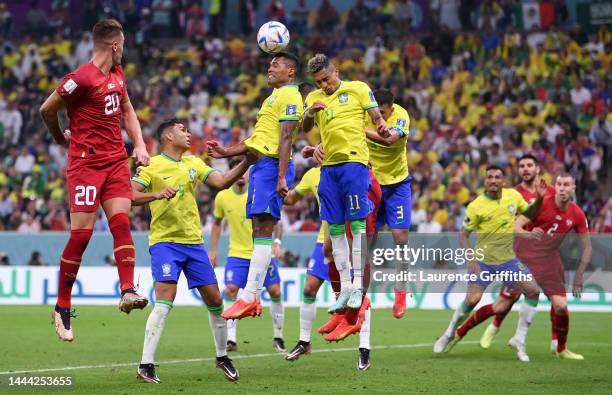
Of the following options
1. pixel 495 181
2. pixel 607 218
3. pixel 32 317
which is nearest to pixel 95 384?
pixel 495 181

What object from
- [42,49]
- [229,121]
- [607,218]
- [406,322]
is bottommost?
[406,322]

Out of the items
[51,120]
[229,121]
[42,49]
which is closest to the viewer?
[51,120]

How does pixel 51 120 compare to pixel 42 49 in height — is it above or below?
below

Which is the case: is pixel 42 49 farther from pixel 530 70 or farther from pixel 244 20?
pixel 530 70

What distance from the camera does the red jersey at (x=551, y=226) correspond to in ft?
49.5

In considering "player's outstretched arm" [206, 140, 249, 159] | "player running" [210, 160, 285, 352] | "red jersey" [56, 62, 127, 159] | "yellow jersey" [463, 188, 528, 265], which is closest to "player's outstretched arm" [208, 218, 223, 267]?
"player running" [210, 160, 285, 352]

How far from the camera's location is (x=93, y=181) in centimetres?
1003

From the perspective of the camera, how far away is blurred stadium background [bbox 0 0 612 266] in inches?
1022

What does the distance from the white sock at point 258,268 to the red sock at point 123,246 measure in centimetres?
226

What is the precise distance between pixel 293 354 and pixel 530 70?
17.4m

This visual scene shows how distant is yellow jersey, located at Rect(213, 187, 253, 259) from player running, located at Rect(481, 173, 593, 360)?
371 cm

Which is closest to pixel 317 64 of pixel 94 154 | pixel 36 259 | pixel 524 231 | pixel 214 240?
pixel 94 154

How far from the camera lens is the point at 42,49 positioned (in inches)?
1341

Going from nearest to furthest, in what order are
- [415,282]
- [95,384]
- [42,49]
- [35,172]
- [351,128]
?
[95,384] → [351,128] → [415,282] → [35,172] → [42,49]
